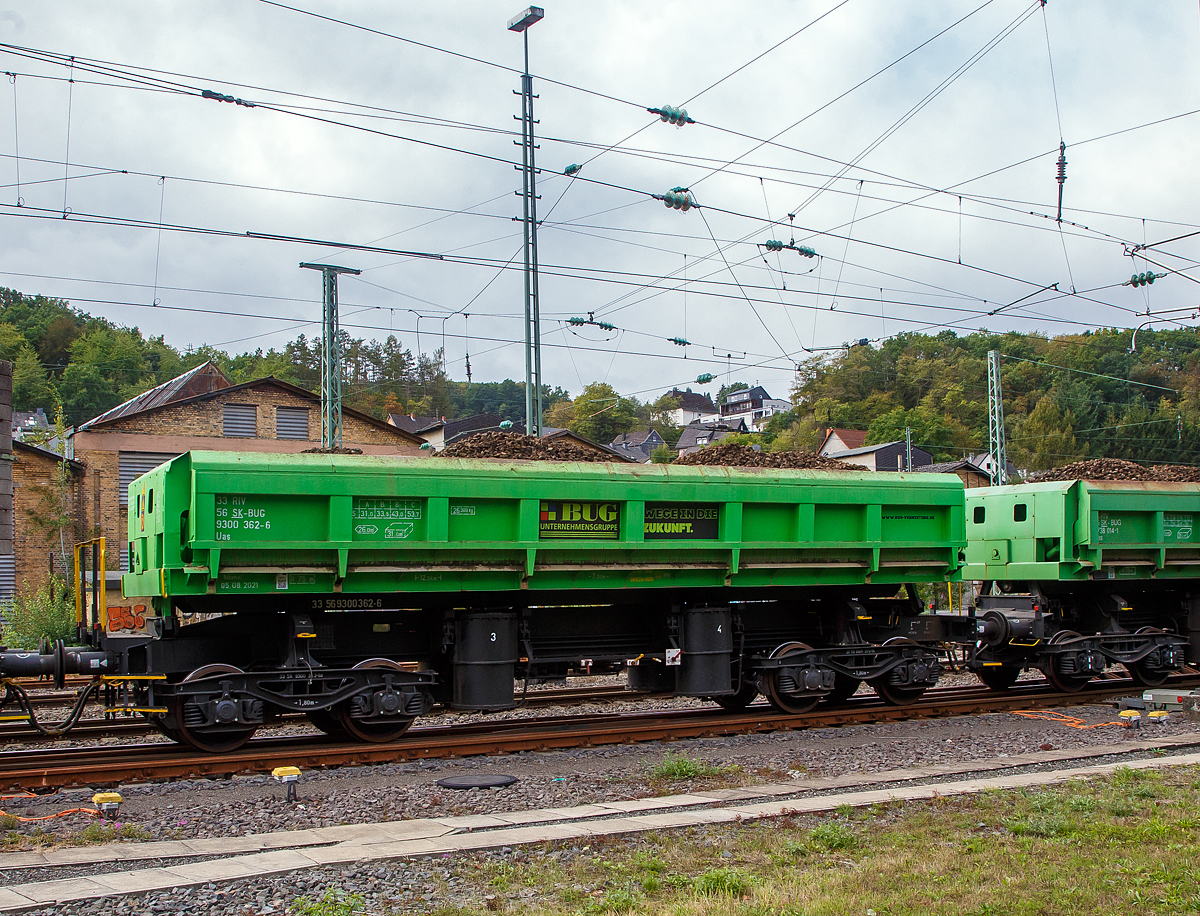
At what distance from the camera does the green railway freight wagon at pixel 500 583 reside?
9430mm

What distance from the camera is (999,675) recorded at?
1483cm

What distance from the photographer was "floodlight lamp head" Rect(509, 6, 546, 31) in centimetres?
1647

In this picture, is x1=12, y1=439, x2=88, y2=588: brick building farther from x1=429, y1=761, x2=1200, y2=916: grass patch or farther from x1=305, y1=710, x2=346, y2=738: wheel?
x1=429, y1=761, x2=1200, y2=916: grass patch

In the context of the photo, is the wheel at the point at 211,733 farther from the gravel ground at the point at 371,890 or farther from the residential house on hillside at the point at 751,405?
the residential house on hillside at the point at 751,405

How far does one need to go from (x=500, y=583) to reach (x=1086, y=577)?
8543 millimetres

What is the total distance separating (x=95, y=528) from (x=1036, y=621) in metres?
25.0

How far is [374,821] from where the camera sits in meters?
7.18

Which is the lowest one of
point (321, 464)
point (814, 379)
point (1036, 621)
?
point (1036, 621)

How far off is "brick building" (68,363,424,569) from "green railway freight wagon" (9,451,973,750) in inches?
641

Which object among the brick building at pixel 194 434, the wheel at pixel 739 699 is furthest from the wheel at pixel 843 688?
the brick building at pixel 194 434

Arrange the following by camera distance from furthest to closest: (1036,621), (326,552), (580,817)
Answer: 1. (1036,621)
2. (326,552)
3. (580,817)

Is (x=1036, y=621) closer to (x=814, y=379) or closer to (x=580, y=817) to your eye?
(x=580, y=817)

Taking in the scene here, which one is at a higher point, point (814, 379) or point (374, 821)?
point (814, 379)

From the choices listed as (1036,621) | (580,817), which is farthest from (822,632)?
(580,817)
